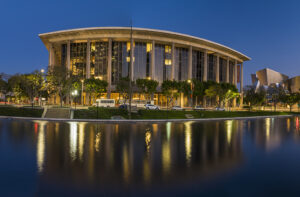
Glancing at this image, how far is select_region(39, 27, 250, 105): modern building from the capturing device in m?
60.7

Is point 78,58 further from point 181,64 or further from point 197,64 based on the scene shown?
point 197,64

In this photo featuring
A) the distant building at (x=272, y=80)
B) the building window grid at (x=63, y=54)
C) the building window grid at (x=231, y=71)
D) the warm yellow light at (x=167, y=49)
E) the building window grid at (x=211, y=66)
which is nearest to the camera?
the warm yellow light at (x=167, y=49)

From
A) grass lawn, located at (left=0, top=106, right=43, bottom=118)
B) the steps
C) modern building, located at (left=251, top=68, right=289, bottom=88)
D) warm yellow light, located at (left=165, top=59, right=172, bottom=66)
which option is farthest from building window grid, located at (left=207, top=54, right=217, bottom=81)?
modern building, located at (left=251, top=68, right=289, bottom=88)

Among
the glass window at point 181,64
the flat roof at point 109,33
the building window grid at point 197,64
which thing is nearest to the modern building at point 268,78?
the building window grid at point 197,64

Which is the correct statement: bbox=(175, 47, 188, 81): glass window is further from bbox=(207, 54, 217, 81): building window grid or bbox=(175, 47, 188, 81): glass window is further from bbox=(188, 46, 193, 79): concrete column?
bbox=(207, 54, 217, 81): building window grid

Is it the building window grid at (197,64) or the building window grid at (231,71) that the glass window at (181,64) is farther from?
the building window grid at (231,71)

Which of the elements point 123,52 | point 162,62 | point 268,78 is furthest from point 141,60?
point 268,78

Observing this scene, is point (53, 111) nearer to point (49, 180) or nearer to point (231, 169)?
point (49, 180)

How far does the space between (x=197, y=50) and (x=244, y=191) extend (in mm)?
73044

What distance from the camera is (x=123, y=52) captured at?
62.5m

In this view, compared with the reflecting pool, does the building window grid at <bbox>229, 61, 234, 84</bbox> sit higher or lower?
higher

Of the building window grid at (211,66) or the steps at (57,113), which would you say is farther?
the building window grid at (211,66)

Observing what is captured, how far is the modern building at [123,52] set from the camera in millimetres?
60656

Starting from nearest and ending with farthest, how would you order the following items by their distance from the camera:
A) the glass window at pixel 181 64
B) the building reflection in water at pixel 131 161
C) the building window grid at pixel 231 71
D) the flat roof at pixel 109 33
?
the building reflection in water at pixel 131 161 < the flat roof at pixel 109 33 < the glass window at pixel 181 64 < the building window grid at pixel 231 71
